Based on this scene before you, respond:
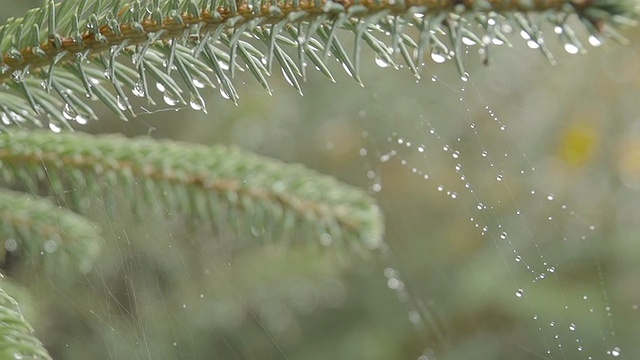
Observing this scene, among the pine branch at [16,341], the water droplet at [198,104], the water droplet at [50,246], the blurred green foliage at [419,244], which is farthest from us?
the blurred green foliage at [419,244]

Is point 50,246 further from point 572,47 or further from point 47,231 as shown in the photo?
point 572,47

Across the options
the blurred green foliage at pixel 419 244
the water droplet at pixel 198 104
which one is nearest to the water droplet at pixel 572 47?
the water droplet at pixel 198 104

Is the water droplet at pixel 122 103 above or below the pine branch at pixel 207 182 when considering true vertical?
above

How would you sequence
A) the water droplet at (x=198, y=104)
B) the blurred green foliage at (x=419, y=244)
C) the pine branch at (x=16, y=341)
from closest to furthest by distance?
the pine branch at (x=16, y=341) → the water droplet at (x=198, y=104) → the blurred green foliage at (x=419, y=244)

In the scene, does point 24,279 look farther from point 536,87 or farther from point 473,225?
point 536,87

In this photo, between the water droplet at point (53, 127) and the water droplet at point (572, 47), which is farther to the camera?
the water droplet at point (53, 127)

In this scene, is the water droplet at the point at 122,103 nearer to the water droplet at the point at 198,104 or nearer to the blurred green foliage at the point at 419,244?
the water droplet at the point at 198,104

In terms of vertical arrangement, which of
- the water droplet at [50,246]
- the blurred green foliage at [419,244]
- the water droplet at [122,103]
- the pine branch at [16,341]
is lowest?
the blurred green foliage at [419,244]

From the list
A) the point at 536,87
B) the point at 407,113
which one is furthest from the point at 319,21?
the point at 536,87

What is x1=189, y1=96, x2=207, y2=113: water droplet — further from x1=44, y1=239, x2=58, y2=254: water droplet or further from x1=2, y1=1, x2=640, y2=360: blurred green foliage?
x1=2, y1=1, x2=640, y2=360: blurred green foliage
